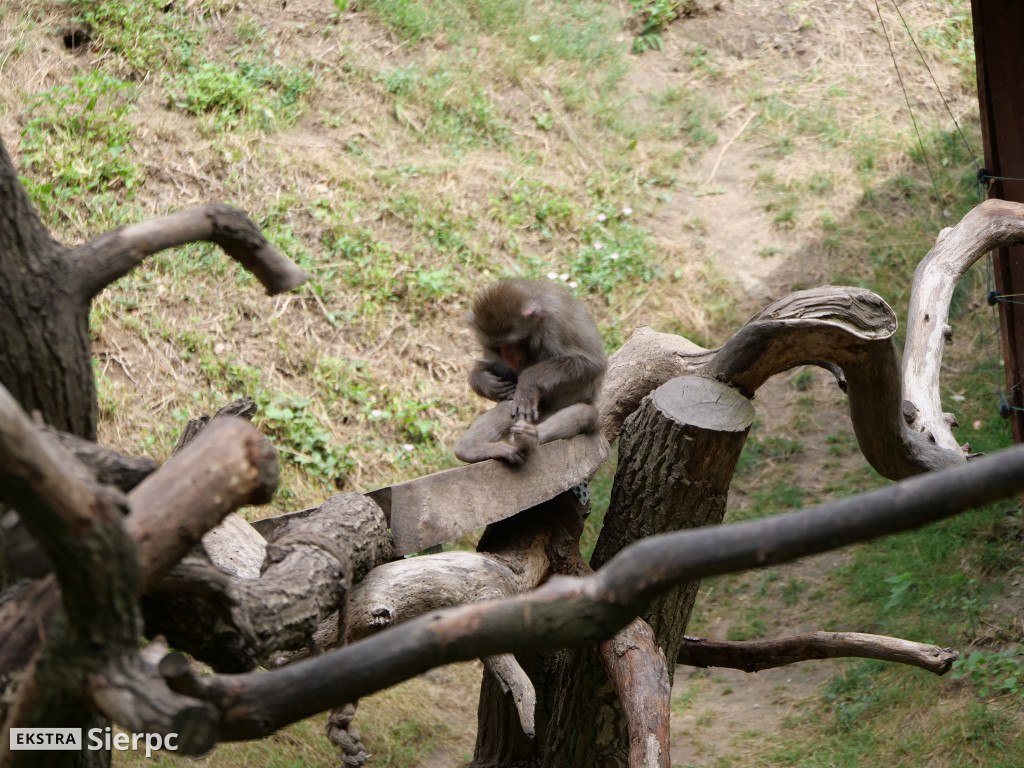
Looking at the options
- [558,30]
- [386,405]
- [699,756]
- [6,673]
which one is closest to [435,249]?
[386,405]

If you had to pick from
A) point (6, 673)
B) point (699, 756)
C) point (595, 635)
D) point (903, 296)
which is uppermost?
point (6, 673)

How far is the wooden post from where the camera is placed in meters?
5.10

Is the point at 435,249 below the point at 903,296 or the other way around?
the other way around

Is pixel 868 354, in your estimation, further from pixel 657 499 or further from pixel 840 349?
pixel 657 499

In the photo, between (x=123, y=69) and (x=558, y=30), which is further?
(x=558, y=30)

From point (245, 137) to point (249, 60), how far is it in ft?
3.66

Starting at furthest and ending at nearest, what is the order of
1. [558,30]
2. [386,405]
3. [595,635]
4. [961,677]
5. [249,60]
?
[558,30], [249,60], [386,405], [961,677], [595,635]

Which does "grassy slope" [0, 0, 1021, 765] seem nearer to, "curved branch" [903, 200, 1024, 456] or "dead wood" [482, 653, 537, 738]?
"curved branch" [903, 200, 1024, 456]

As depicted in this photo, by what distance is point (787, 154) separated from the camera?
9.46 metres

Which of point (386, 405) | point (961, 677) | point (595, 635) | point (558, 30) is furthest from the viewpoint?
point (558, 30)

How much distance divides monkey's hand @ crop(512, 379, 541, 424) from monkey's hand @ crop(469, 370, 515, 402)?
12.3 inches

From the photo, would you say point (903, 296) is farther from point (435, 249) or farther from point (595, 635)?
point (595, 635)

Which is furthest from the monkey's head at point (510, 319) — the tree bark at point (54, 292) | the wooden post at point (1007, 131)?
the wooden post at point (1007, 131)

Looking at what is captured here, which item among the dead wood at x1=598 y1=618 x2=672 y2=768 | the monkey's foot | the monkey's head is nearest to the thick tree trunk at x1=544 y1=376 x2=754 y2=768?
the dead wood at x1=598 y1=618 x2=672 y2=768
